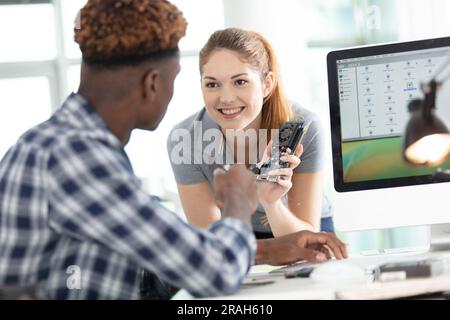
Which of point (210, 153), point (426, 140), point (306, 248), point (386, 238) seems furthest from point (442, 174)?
Answer: point (386, 238)

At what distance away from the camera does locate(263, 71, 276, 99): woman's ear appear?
1.82 metres

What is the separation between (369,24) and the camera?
3.74m

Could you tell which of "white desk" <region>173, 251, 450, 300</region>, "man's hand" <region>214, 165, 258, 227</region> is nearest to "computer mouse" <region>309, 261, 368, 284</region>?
"white desk" <region>173, 251, 450, 300</region>

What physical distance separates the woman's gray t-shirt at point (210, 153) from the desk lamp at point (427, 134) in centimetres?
41

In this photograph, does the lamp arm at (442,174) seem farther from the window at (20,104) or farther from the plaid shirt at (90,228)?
the window at (20,104)

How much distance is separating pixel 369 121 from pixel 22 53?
238cm

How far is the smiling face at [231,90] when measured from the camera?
1.78 m

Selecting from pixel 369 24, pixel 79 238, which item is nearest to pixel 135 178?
pixel 79 238

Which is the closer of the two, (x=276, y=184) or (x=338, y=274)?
(x=338, y=274)

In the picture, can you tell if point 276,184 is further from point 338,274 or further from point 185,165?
point 338,274

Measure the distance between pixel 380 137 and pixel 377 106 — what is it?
5 centimetres

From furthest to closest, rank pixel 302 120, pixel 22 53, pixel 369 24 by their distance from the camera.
→ pixel 369 24, pixel 22 53, pixel 302 120

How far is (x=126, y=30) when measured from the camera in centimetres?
96
